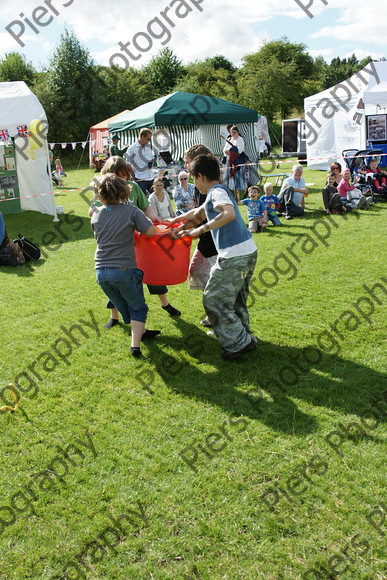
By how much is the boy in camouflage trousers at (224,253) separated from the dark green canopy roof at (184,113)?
38.4ft

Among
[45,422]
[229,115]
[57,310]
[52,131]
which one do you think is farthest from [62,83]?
[45,422]

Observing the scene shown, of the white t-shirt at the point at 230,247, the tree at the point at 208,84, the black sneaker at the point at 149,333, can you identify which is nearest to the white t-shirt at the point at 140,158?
the black sneaker at the point at 149,333

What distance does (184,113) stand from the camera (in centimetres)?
1560

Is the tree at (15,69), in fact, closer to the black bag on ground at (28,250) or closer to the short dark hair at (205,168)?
the black bag on ground at (28,250)

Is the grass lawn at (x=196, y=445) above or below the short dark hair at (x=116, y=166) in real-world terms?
below

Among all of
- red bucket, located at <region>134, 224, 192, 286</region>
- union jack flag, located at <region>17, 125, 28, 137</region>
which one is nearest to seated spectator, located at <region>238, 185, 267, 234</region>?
red bucket, located at <region>134, 224, 192, 286</region>

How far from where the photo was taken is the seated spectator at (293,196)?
11.1m

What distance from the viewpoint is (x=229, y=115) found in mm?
16250

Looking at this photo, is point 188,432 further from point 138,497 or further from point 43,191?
point 43,191

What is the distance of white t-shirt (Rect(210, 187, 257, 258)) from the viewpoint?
403cm

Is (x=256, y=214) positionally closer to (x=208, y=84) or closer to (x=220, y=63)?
(x=208, y=84)

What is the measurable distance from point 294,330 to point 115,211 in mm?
2306

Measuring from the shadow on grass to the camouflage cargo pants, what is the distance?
26 cm

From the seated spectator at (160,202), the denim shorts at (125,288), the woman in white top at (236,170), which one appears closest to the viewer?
the denim shorts at (125,288)
